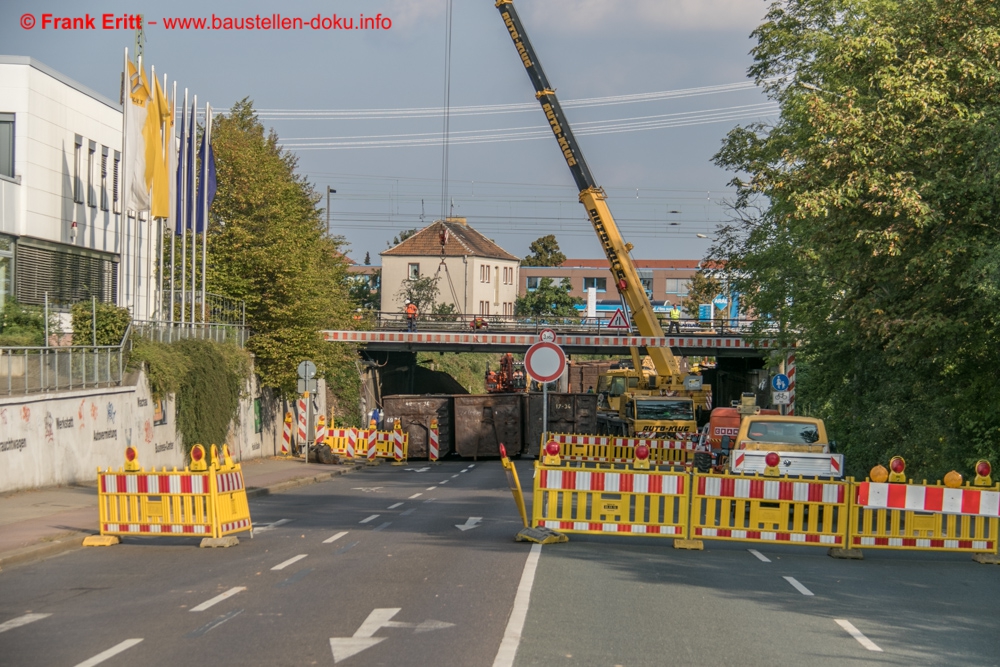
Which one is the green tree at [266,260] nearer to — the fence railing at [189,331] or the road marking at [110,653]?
the fence railing at [189,331]

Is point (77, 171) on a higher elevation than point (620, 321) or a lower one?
higher

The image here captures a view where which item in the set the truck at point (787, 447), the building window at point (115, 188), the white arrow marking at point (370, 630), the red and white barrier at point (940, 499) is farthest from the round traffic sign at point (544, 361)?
the building window at point (115, 188)

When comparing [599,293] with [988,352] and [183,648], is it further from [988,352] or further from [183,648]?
[183,648]

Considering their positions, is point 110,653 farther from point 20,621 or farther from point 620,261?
point 620,261

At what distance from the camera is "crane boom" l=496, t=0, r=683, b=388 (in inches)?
1394

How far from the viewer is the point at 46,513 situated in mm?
17672

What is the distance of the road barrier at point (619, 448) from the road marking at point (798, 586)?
1934 centimetres

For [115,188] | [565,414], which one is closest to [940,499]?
[565,414]

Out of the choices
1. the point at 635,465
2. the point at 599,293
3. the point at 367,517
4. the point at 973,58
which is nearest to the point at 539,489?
the point at 635,465

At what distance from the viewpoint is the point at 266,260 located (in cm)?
3650

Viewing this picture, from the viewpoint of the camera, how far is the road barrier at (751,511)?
1430 centimetres

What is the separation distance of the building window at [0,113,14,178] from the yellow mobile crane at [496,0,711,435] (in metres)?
14.9

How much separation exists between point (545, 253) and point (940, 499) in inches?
4671

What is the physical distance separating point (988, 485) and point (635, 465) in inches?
167
